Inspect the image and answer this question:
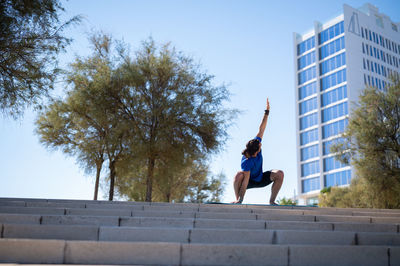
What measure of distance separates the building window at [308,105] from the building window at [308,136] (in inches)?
189

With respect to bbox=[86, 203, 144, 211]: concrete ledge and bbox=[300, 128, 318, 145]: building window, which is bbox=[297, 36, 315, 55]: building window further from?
bbox=[86, 203, 144, 211]: concrete ledge

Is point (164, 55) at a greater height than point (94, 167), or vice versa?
point (164, 55)

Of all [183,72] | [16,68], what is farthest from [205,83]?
[16,68]

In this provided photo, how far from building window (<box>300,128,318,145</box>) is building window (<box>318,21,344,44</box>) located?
1973cm

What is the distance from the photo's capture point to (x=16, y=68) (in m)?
12.2

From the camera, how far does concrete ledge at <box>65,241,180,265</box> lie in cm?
427

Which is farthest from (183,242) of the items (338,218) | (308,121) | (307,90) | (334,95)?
(307,90)

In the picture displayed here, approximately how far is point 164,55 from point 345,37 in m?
68.5

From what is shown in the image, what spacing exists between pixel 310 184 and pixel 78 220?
80.2m

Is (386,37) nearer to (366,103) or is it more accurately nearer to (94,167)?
(366,103)

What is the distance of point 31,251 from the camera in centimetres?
427

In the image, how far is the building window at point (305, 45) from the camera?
3433 inches

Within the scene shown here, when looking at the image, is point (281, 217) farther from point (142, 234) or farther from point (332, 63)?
point (332, 63)

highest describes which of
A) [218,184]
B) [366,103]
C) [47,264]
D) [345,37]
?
[345,37]
